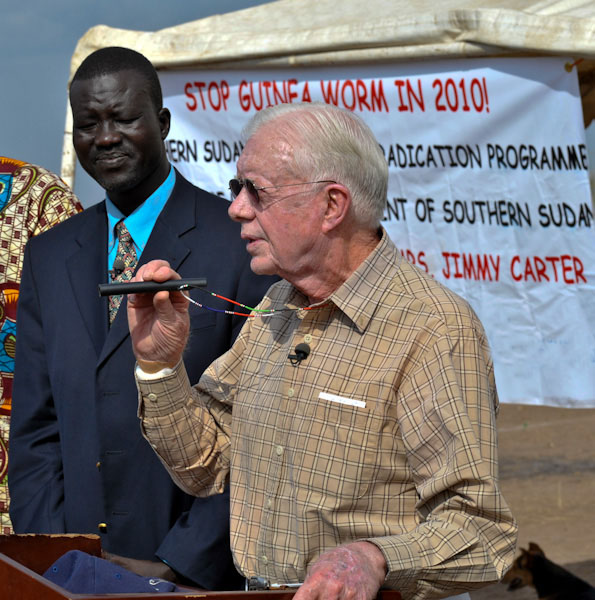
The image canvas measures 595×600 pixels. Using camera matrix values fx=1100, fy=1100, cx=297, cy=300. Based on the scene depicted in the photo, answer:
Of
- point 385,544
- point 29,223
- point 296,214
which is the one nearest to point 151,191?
point 29,223

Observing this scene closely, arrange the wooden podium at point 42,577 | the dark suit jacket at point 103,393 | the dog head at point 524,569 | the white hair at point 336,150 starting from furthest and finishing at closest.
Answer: the dog head at point 524,569 < the dark suit jacket at point 103,393 < the white hair at point 336,150 < the wooden podium at point 42,577

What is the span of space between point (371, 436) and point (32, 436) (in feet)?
4.44

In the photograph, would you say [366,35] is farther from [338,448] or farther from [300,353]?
[338,448]

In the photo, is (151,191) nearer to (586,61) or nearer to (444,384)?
(444,384)

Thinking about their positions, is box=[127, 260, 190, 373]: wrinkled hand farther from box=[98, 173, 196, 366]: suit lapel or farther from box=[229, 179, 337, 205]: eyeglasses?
box=[98, 173, 196, 366]: suit lapel

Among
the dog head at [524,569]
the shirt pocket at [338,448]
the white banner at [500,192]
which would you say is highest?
the white banner at [500,192]

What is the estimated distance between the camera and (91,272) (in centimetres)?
299

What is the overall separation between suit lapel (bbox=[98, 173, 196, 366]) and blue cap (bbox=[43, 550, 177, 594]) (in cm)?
96

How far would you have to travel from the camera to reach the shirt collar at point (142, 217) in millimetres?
2998

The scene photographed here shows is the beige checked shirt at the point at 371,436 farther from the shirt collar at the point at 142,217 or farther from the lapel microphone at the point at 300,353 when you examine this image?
the shirt collar at the point at 142,217

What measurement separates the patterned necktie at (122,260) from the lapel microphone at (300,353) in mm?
908

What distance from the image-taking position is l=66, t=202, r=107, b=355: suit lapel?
116 inches

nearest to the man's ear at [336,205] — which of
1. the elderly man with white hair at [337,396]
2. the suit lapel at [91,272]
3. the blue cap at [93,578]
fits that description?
the elderly man with white hair at [337,396]

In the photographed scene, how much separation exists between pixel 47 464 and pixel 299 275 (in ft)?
3.92
